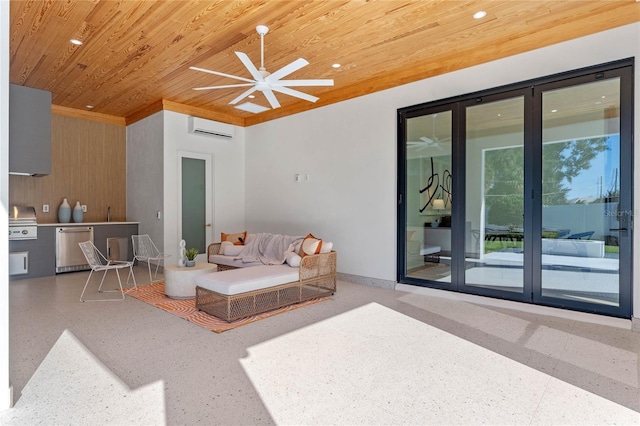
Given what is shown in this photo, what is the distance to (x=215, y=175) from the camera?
714 cm

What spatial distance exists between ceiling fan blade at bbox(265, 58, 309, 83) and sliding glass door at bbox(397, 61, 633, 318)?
2.24 metres

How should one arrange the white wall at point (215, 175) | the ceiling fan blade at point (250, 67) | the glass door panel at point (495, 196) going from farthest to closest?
the white wall at point (215, 175), the glass door panel at point (495, 196), the ceiling fan blade at point (250, 67)

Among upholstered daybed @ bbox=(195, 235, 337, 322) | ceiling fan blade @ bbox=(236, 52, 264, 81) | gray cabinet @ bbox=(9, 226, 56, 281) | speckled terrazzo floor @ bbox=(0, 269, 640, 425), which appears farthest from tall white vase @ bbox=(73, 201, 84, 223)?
ceiling fan blade @ bbox=(236, 52, 264, 81)

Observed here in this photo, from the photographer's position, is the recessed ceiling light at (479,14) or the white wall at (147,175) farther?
the white wall at (147,175)

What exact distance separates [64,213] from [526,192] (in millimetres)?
7401

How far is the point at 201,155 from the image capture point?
6973mm

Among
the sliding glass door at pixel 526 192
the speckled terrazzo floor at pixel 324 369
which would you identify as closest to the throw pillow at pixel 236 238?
the speckled terrazzo floor at pixel 324 369

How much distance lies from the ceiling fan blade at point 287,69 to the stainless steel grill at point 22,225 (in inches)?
192

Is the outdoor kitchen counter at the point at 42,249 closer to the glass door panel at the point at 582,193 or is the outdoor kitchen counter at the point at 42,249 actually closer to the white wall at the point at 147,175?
the white wall at the point at 147,175

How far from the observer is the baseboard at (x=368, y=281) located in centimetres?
520

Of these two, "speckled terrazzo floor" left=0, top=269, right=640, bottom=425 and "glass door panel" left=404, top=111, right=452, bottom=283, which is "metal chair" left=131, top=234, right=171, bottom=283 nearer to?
"speckled terrazzo floor" left=0, top=269, right=640, bottom=425

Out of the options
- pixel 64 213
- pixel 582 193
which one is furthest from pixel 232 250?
pixel 582 193

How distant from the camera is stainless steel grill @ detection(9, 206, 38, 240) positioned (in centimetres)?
→ 564

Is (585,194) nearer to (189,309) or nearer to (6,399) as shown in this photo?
(189,309)
